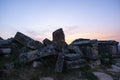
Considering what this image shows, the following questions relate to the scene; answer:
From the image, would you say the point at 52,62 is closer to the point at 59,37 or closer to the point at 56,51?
the point at 56,51

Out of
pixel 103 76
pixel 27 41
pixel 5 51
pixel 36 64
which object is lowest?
pixel 103 76

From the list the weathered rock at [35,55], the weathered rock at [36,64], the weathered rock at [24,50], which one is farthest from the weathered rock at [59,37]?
the weathered rock at [36,64]

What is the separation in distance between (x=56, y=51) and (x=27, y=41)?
7.30ft

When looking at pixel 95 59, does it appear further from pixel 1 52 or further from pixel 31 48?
pixel 1 52

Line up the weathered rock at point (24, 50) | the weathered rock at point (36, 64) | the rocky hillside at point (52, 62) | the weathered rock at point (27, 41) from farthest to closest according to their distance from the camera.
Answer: the weathered rock at point (27, 41), the weathered rock at point (24, 50), the weathered rock at point (36, 64), the rocky hillside at point (52, 62)

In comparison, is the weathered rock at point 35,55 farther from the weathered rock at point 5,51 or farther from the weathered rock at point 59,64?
the weathered rock at point 5,51

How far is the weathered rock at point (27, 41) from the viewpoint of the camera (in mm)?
10609

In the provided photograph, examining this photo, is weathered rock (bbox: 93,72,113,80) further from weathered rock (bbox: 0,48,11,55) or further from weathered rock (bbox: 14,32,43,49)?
weathered rock (bbox: 0,48,11,55)

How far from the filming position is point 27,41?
35.3 ft

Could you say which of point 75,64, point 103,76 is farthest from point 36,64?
point 103,76

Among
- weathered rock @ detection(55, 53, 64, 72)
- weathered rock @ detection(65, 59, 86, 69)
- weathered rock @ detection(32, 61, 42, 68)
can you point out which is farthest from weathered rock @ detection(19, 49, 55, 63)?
weathered rock @ detection(65, 59, 86, 69)

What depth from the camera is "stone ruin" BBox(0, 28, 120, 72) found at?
349 inches

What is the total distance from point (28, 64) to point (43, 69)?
38.2 inches

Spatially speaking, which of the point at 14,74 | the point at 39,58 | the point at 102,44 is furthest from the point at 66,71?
the point at 102,44
